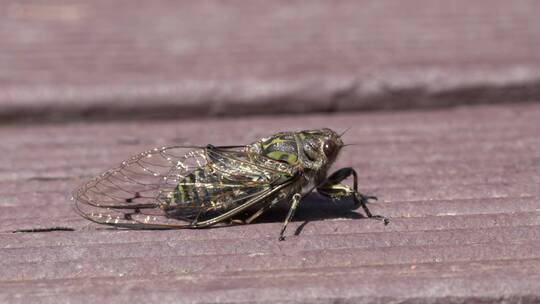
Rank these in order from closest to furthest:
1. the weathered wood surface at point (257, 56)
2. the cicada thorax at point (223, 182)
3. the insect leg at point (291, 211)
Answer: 1. the insect leg at point (291, 211)
2. the cicada thorax at point (223, 182)
3. the weathered wood surface at point (257, 56)

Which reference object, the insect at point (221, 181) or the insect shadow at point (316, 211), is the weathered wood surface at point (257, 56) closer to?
the insect at point (221, 181)

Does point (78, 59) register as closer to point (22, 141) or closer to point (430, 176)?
point (22, 141)

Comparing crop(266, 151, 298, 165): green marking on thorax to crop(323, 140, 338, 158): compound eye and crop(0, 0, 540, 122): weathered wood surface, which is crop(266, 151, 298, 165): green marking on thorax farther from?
crop(0, 0, 540, 122): weathered wood surface

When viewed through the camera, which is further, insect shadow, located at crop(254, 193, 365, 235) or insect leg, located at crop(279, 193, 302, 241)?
insect shadow, located at crop(254, 193, 365, 235)

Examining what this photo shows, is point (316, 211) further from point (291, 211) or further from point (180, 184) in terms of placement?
point (180, 184)

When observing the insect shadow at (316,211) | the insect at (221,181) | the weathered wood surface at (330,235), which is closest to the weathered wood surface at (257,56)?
the weathered wood surface at (330,235)

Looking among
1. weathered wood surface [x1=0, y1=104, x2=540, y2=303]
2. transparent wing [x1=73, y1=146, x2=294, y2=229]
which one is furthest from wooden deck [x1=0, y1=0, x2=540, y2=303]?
transparent wing [x1=73, y1=146, x2=294, y2=229]
